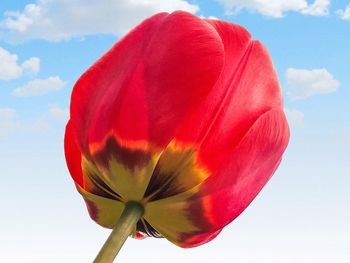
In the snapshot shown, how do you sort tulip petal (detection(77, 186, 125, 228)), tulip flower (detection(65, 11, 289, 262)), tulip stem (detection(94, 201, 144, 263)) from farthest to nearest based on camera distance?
1. tulip petal (detection(77, 186, 125, 228))
2. tulip flower (detection(65, 11, 289, 262))
3. tulip stem (detection(94, 201, 144, 263))

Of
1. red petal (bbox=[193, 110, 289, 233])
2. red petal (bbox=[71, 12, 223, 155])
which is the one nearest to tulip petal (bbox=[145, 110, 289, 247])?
red petal (bbox=[193, 110, 289, 233])

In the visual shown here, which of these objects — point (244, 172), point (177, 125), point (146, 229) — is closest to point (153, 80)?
point (177, 125)

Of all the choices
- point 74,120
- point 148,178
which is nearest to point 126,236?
point 148,178

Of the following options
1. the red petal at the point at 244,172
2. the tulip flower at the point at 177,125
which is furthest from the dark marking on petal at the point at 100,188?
the red petal at the point at 244,172

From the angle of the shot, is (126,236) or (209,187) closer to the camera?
(126,236)

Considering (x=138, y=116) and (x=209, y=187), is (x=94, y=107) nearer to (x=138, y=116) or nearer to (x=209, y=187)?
(x=138, y=116)

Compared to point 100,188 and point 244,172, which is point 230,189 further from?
point 100,188

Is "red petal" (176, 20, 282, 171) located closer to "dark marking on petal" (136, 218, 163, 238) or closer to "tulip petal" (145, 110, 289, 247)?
"tulip petal" (145, 110, 289, 247)
